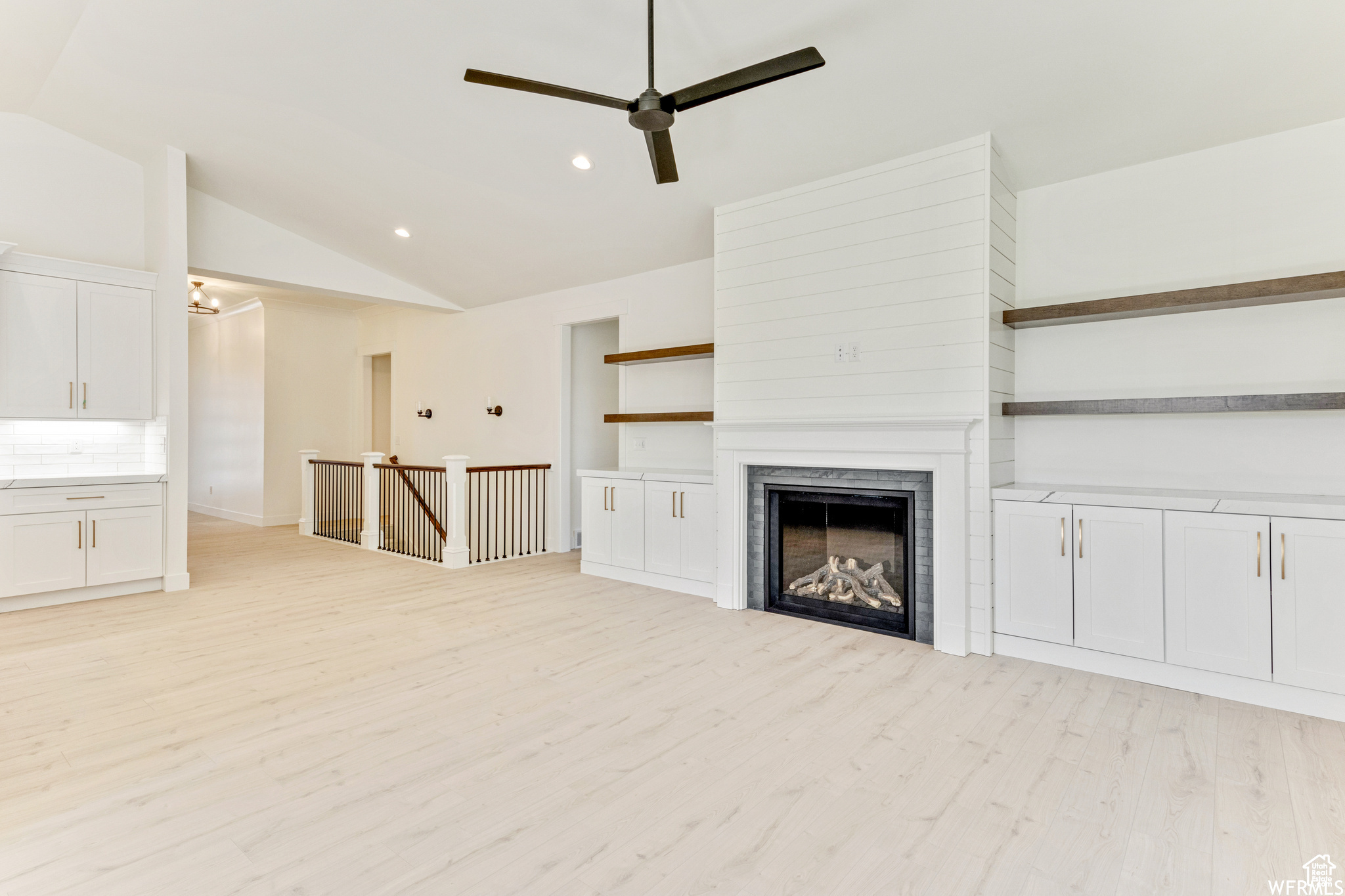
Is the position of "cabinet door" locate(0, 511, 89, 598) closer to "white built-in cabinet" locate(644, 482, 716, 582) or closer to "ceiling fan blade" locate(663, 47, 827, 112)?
"white built-in cabinet" locate(644, 482, 716, 582)

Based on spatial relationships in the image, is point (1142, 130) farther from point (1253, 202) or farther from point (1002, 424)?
point (1002, 424)

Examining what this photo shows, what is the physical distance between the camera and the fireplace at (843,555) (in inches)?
161

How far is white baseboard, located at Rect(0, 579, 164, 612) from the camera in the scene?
471cm

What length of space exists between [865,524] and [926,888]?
267 centimetres

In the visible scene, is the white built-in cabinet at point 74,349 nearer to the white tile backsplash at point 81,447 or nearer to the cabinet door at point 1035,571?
the white tile backsplash at point 81,447

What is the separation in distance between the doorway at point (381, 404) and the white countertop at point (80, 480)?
481 cm

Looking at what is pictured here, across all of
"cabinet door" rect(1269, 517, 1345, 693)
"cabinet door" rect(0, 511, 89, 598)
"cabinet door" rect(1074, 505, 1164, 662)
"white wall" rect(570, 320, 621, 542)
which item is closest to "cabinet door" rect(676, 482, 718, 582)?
"white wall" rect(570, 320, 621, 542)

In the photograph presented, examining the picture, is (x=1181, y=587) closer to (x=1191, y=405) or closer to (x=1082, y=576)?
(x=1082, y=576)

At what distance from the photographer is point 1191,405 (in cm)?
342

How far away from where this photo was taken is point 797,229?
449 centimetres

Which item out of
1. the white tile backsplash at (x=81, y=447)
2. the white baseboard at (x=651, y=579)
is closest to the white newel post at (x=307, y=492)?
the white tile backsplash at (x=81, y=447)

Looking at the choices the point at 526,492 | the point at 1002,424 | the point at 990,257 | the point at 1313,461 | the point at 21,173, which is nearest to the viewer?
the point at 1313,461

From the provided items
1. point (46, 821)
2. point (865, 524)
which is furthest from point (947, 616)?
point (46, 821)

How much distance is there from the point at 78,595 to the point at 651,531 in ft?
14.3
